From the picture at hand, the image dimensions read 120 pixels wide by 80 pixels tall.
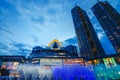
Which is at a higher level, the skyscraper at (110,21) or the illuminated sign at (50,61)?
the skyscraper at (110,21)

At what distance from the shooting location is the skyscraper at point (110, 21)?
2598 inches

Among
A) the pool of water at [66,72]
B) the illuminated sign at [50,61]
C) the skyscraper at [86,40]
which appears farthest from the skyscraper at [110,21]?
the illuminated sign at [50,61]

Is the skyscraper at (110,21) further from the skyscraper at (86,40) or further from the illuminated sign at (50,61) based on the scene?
the illuminated sign at (50,61)

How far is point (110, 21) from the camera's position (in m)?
71.5

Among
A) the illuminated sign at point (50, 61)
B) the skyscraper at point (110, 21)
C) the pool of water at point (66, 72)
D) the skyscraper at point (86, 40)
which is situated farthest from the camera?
the skyscraper at point (110, 21)

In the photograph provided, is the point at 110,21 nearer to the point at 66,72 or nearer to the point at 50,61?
the point at 66,72

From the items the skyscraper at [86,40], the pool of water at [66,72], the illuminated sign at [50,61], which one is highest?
the skyscraper at [86,40]

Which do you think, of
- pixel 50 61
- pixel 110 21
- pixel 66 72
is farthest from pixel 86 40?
pixel 50 61

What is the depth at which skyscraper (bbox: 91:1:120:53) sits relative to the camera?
66.0 meters

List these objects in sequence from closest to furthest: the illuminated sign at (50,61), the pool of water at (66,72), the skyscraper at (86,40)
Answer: the pool of water at (66,72), the illuminated sign at (50,61), the skyscraper at (86,40)

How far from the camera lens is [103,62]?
3862 centimetres

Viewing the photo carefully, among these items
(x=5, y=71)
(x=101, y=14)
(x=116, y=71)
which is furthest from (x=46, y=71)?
(x=101, y=14)

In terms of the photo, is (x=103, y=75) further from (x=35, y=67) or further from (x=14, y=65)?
(x=14, y=65)

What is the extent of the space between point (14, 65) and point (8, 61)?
368 centimetres
